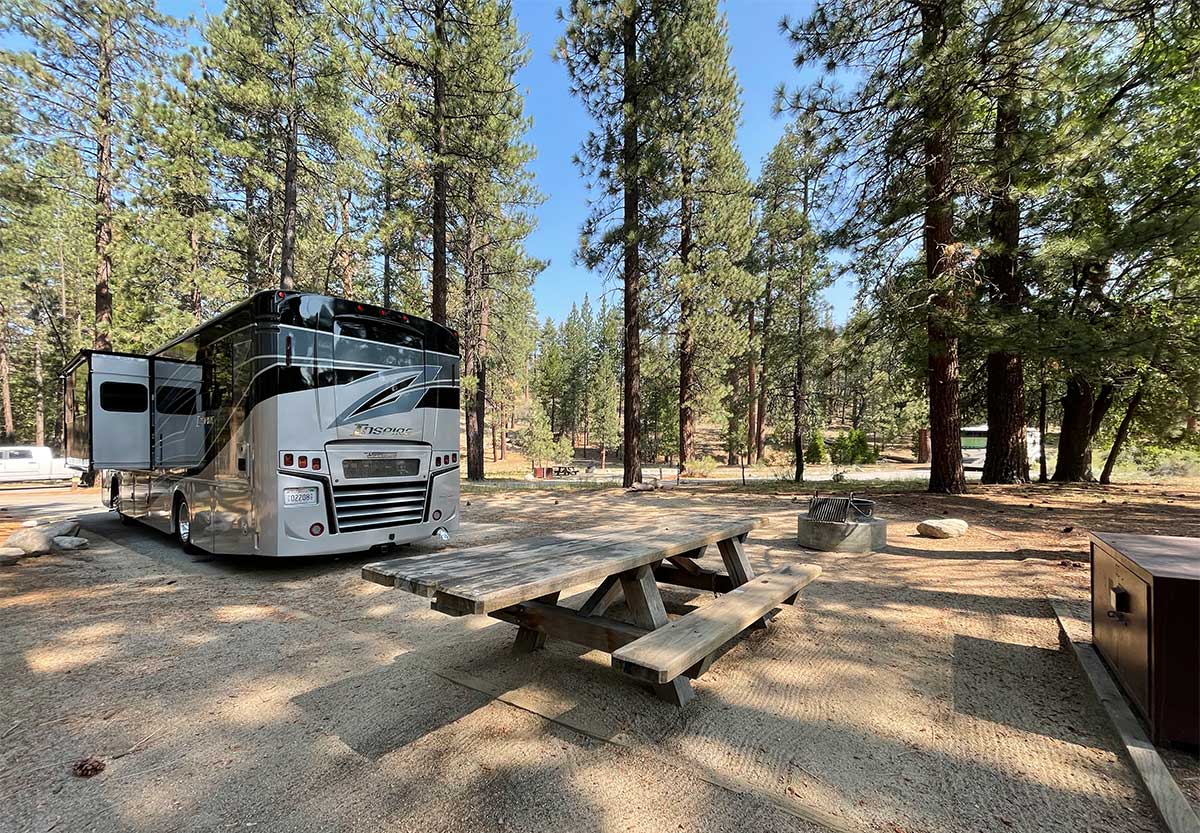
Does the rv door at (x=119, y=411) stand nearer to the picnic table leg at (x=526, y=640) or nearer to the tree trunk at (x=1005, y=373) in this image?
the picnic table leg at (x=526, y=640)

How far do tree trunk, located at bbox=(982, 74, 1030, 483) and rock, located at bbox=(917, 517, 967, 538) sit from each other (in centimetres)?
439

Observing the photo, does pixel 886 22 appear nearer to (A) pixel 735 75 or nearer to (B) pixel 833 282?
(B) pixel 833 282

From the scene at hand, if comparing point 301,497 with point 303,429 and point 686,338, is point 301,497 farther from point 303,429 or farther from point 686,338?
point 686,338

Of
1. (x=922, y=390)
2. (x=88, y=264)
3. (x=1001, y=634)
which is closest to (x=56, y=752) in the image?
(x=1001, y=634)

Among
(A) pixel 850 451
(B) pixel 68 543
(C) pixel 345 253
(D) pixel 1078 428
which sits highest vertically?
(C) pixel 345 253

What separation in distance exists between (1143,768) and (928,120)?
26.9 ft

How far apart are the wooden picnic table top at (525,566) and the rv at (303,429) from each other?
292cm

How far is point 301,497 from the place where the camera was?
530 cm

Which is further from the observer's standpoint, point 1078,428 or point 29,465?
point 29,465

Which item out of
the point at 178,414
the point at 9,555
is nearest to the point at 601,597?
the point at 178,414

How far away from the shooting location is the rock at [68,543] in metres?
6.95

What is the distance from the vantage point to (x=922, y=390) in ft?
48.7

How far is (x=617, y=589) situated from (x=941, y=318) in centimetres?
877

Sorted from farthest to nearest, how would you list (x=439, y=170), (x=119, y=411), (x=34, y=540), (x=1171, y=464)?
(x=1171, y=464) → (x=439, y=170) → (x=119, y=411) → (x=34, y=540)
